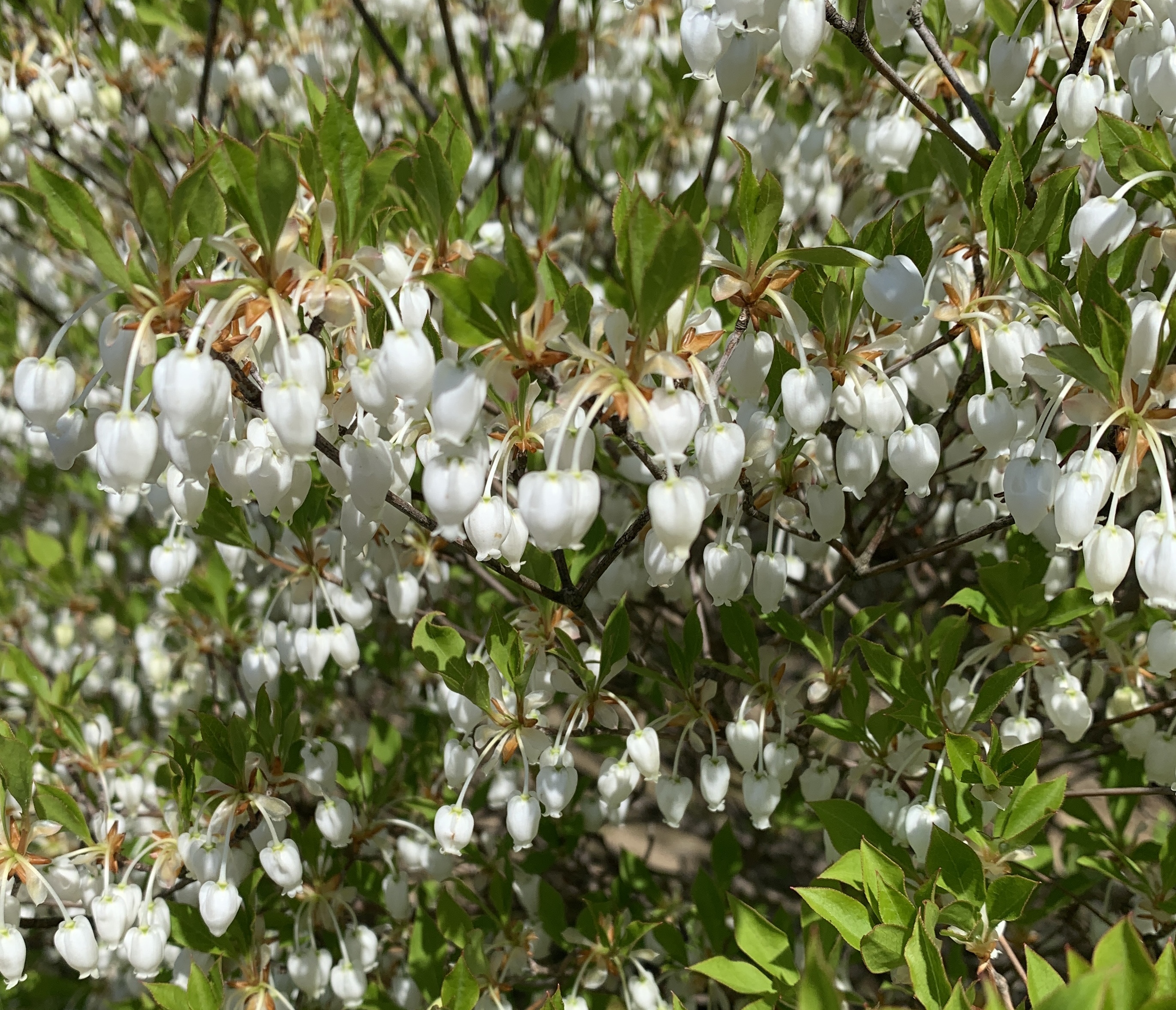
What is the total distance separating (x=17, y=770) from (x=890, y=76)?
230 cm

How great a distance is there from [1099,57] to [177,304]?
2.04 m

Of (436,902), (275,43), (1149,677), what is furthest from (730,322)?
(275,43)

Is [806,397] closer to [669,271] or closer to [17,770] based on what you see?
[669,271]

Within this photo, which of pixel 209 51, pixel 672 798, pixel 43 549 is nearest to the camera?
pixel 672 798

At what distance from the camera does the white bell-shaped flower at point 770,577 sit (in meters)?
2.04

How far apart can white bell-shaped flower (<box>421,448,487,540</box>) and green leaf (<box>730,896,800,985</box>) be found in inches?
40.4

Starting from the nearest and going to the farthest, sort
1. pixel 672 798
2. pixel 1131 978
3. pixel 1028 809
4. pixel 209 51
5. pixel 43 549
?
pixel 1131 978 → pixel 1028 809 → pixel 672 798 → pixel 209 51 → pixel 43 549

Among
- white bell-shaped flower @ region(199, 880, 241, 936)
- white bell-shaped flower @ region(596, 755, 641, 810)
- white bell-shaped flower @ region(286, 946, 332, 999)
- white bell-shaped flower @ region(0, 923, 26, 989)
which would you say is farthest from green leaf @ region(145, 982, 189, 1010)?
white bell-shaped flower @ region(596, 755, 641, 810)

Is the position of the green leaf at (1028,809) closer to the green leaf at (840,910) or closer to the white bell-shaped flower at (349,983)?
the green leaf at (840,910)

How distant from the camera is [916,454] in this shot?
1765 mm

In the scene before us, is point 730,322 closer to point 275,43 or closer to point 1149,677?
point 1149,677

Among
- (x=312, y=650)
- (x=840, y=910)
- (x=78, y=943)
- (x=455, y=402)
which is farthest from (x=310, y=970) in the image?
(x=455, y=402)

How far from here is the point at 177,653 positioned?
3.56 metres

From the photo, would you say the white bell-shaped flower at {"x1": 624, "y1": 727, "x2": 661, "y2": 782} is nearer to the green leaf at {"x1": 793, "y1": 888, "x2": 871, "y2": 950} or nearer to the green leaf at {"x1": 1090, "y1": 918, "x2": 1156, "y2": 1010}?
the green leaf at {"x1": 793, "y1": 888, "x2": 871, "y2": 950}
